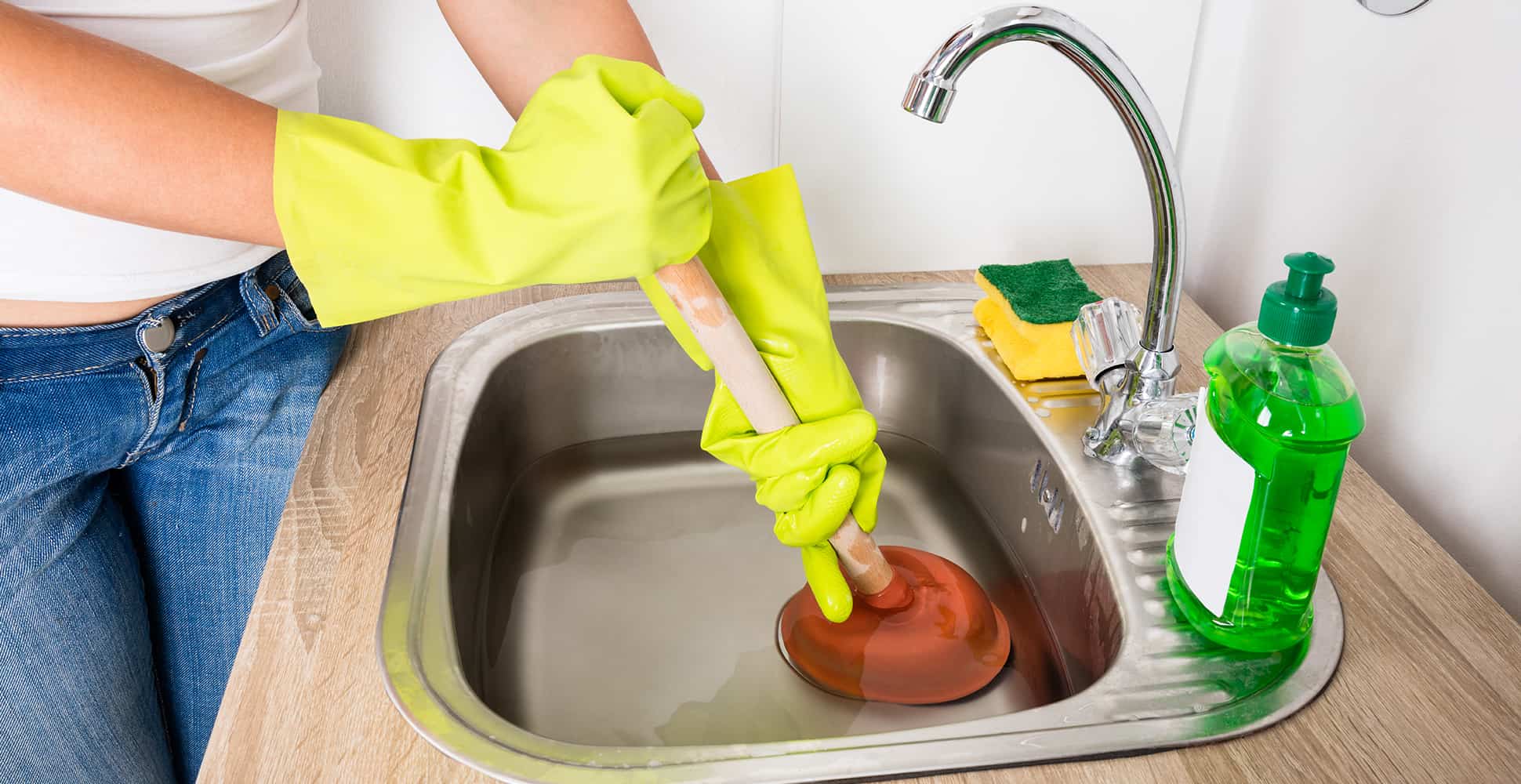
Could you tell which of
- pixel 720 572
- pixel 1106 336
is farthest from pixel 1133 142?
pixel 720 572

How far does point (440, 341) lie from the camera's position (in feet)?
3.36

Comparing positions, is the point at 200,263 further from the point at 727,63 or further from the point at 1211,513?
the point at 1211,513

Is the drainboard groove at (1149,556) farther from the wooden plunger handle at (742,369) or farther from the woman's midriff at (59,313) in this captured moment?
the woman's midriff at (59,313)

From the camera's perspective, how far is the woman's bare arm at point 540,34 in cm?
87

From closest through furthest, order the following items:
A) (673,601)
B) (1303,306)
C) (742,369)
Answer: (1303,306) < (742,369) < (673,601)

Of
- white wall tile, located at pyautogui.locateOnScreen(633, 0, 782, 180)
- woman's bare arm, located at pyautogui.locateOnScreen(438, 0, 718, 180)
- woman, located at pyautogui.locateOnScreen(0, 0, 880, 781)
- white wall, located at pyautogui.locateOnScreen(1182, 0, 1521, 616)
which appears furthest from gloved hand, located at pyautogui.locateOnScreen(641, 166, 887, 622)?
white wall, located at pyautogui.locateOnScreen(1182, 0, 1521, 616)

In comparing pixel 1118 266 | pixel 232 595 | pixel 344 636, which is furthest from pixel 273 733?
pixel 1118 266

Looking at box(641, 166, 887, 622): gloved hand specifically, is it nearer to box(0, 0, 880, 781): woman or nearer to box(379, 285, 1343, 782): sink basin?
box(0, 0, 880, 781): woman

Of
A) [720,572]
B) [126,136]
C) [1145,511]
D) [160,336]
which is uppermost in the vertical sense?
[126,136]

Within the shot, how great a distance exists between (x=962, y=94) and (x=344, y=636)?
820mm

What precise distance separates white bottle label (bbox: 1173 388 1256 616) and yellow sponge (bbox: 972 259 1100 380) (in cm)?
27

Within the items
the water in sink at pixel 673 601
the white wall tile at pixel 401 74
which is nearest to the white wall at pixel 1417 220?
the water in sink at pixel 673 601

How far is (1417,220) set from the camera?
2.70 ft

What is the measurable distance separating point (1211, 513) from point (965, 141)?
2.07 ft
